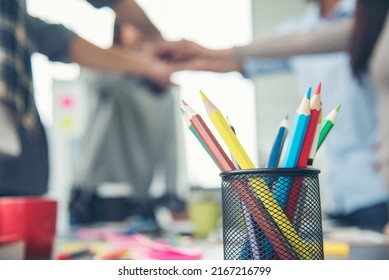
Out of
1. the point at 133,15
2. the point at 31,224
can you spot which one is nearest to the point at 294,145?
the point at 31,224

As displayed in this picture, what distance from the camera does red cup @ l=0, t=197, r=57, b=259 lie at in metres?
0.36

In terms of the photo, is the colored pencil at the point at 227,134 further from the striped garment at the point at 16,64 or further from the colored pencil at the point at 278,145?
the striped garment at the point at 16,64

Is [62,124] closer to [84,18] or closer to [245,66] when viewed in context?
[84,18]

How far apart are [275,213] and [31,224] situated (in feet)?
0.87

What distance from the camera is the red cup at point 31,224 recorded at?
36 cm

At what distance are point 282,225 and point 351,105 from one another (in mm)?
749

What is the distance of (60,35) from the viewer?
83cm

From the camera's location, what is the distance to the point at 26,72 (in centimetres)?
66

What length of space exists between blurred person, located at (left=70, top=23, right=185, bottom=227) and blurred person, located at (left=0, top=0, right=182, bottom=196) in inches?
3.6

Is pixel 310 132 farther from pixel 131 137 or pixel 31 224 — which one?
pixel 131 137

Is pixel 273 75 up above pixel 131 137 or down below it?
above

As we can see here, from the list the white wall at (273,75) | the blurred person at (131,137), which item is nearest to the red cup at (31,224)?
the blurred person at (131,137)
